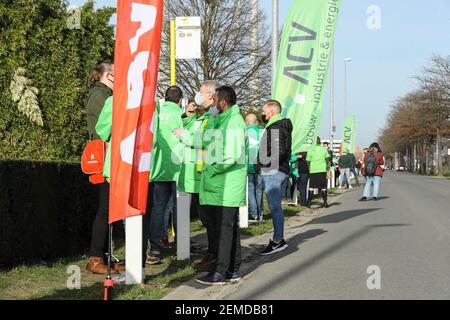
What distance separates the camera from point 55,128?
15922 mm

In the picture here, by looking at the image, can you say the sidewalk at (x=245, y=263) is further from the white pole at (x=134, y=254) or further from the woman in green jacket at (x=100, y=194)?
the woman in green jacket at (x=100, y=194)

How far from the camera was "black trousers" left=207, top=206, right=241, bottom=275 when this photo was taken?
20.7 ft

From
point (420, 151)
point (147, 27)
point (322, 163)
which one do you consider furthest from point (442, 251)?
point (420, 151)

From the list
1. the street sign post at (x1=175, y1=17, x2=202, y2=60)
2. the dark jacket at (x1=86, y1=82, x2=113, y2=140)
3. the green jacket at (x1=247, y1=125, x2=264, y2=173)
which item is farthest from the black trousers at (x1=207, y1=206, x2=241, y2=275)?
the street sign post at (x1=175, y1=17, x2=202, y2=60)

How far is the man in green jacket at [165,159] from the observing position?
285 inches

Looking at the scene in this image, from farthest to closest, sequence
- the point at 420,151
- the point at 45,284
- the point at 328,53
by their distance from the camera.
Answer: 1. the point at 420,151
2. the point at 328,53
3. the point at 45,284

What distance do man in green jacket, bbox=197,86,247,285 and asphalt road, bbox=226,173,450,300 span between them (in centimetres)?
36

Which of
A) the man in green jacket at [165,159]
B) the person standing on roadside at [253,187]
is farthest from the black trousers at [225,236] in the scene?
the person standing on roadside at [253,187]

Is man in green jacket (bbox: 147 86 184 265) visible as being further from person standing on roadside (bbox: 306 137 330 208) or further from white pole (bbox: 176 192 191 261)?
person standing on roadside (bbox: 306 137 330 208)

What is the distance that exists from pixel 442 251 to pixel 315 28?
204 inches

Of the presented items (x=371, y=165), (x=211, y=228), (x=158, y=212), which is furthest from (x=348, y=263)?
(x=371, y=165)
